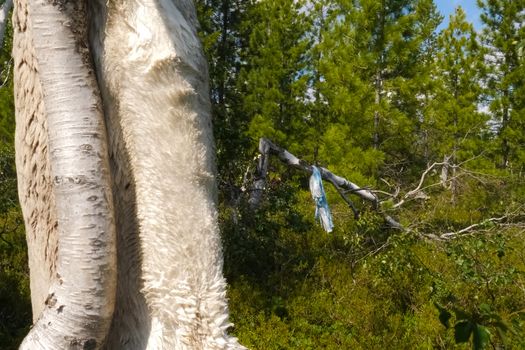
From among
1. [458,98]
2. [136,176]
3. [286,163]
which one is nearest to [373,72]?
[458,98]

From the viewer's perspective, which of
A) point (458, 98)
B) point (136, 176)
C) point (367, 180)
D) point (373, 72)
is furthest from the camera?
point (458, 98)

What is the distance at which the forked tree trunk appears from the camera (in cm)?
108

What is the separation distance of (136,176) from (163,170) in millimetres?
83

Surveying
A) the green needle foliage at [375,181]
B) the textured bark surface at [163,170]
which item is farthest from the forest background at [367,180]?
the textured bark surface at [163,170]

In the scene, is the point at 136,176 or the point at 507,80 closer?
the point at 136,176

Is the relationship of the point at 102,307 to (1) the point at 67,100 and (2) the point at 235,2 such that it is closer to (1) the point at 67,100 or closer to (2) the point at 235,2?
(1) the point at 67,100

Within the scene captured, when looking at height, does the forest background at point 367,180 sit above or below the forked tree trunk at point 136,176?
below

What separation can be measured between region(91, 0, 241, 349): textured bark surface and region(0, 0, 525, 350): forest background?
1060 mm

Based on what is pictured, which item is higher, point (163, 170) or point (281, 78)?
point (163, 170)

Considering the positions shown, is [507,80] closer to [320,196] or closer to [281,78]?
[281,78]

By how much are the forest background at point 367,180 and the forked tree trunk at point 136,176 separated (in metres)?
1.09

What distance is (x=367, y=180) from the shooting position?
31.7 feet

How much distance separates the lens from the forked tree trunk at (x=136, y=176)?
3.54 ft

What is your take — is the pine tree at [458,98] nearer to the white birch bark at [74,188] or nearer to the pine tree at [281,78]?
the pine tree at [281,78]
